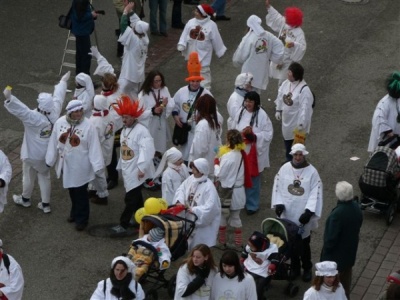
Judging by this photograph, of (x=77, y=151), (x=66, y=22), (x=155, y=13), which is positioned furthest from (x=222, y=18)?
(x=77, y=151)

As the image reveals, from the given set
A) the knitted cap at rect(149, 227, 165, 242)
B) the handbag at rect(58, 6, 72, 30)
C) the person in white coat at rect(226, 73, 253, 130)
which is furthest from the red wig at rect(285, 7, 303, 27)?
the knitted cap at rect(149, 227, 165, 242)

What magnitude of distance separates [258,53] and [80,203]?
4.28 meters

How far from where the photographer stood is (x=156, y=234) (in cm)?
1280

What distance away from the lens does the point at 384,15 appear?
72.3 ft

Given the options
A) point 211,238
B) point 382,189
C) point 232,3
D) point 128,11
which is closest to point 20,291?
point 211,238

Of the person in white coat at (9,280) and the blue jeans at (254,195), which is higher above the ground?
the person in white coat at (9,280)

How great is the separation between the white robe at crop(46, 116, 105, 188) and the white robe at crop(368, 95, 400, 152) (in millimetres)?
4021

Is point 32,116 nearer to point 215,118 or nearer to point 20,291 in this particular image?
point 215,118

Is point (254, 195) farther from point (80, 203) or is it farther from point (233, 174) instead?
point (80, 203)

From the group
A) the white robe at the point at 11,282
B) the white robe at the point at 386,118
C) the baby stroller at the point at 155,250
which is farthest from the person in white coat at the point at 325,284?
the white robe at the point at 386,118

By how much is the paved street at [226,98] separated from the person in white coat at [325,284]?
1558 mm

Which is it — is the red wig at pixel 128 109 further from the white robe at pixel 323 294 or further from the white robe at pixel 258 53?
the white robe at pixel 323 294

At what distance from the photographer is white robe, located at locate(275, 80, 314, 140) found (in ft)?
51.5

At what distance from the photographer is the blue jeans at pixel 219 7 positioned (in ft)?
70.1
